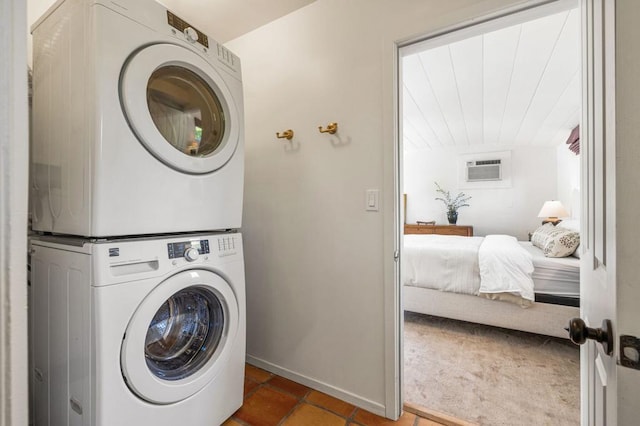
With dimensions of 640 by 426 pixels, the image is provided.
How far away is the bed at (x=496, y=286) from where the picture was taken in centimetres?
210

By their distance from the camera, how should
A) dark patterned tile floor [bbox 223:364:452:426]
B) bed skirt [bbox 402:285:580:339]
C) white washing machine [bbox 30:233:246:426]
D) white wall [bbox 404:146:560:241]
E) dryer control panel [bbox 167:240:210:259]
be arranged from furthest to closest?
white wall [bbox 404:146:560:241], bed skirt [bbox 402:285:580:339], dark patterned tile floor [bbox 223:364:452:426], dryer control panel [bbox 167:240:210:259], white washing machine [bbox 30:233:246:426]

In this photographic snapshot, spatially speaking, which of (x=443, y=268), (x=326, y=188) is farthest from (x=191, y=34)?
(x=443, y=268)

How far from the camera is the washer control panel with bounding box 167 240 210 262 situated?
1.04m

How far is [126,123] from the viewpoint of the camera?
91cm

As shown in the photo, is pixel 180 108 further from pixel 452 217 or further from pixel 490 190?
pixel 490 190

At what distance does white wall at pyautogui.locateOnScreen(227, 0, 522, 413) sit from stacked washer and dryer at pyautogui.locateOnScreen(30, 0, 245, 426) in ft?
1.47

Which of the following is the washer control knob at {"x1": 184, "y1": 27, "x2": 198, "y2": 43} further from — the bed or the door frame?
the bed

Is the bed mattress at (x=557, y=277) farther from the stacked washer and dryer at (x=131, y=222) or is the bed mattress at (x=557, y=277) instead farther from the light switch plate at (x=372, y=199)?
the stacked washer and dryer at (x=131, y=222)

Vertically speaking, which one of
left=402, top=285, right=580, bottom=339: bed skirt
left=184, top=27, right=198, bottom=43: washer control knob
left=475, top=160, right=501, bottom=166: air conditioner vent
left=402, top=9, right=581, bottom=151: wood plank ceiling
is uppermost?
left=402, top=9, right=581, bottom=151: wood plank ceiling

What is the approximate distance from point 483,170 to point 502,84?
269 cm

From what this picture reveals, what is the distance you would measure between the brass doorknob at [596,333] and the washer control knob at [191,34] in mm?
1478

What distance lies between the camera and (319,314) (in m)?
1.58

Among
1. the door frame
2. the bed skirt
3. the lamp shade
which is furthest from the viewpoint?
the lamp shade

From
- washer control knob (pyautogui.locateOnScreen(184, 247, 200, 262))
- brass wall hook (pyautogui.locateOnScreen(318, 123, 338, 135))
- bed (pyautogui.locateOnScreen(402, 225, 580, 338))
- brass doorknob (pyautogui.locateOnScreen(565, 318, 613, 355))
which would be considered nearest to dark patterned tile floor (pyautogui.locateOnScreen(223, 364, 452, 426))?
washer control knob (pyautogui.locateOnScreen(184, 247, 200, 262))
